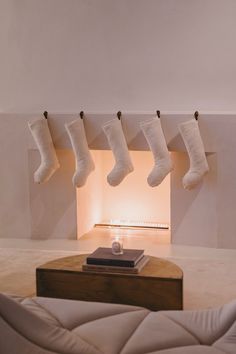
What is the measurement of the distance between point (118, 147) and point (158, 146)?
29 cm

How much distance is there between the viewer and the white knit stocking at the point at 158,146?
3771mm

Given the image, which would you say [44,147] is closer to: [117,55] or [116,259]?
[117,55]

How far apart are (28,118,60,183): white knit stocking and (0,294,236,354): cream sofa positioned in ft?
6.47

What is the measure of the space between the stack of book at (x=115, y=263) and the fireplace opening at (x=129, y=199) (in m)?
1.49

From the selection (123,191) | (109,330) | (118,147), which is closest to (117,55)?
(118,147)

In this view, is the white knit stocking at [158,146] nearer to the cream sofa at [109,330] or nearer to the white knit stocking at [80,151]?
the white knit stocking at [80,151]

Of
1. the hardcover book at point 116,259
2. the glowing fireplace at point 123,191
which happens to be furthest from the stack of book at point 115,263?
the glowing fireplace at point 123,191

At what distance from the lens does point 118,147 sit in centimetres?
387

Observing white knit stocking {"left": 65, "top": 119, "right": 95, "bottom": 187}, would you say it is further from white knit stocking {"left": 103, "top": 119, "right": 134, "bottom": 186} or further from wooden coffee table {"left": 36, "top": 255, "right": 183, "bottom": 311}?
wooden coffee table {"left": 36, "top": 255, "right": 183, "bottom": 311}

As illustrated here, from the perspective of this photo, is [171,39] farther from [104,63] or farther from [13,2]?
[13,2]

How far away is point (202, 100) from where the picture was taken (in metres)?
3.96

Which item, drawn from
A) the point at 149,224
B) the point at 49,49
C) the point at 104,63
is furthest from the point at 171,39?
the point at 149,224

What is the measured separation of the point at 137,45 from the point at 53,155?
3.27ft

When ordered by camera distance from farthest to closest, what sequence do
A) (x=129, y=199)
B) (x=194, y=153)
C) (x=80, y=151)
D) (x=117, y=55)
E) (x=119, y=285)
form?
(x=129, y=199)
(x=117, y=55)
(x=80, y=151)
(x=194, y=153)
(x=119, y=285)
